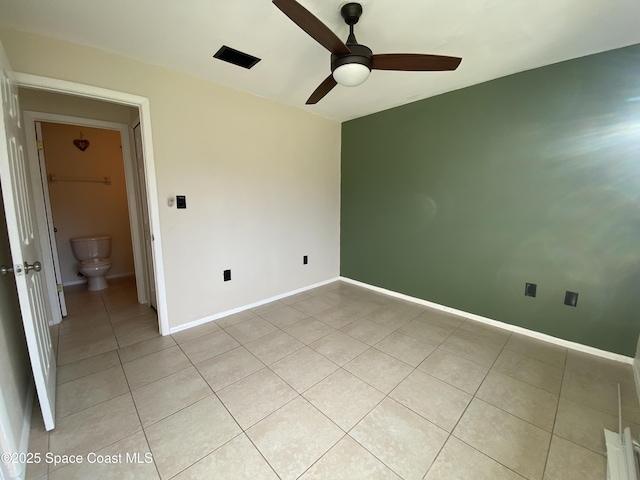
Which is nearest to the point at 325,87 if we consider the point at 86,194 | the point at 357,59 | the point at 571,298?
the point at 357,59

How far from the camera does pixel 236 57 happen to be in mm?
2029

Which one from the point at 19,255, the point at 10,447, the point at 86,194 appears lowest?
the point at 10,447

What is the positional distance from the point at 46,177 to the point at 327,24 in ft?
10.7

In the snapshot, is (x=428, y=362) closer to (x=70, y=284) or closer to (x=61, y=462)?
(x=61, y=462)

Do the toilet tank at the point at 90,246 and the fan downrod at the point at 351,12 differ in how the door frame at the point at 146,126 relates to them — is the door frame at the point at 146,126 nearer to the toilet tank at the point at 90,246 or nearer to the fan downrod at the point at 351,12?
the fan downrod at the point at 351,12

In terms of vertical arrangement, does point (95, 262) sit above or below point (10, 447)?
above

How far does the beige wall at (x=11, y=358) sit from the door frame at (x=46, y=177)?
1201 millimetres

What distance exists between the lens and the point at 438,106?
276 centimetres

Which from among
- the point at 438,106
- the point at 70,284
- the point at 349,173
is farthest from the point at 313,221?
the point at 70,284

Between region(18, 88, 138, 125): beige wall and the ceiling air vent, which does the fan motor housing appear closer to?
the ceiling air vent

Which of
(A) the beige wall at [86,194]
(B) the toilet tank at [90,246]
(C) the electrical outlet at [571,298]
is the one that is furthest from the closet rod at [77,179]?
(C) the electrical outlet at [571,298]

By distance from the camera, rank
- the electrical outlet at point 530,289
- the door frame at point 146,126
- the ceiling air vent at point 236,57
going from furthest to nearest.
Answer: the electrical outlet at point 530,289
the ceiling air vent at point 236,57
the door frame at point 146,126

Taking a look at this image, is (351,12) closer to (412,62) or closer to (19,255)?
(412,62)

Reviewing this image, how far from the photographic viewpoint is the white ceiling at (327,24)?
148 centimetres
